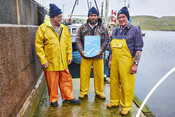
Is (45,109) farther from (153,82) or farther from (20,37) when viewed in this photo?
(153,82)

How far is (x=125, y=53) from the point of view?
2.67m

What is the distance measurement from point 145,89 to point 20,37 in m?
6.31

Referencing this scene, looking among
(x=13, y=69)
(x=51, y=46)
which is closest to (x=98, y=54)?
(x=51, y=46)

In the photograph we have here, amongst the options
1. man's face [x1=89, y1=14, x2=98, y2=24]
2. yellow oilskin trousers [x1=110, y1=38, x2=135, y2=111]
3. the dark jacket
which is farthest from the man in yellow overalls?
man's face [x1=89, y1=14, x2=98, y2=24]

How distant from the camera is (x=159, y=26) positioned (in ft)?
589

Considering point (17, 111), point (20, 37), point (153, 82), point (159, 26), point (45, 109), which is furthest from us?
point (159, 26)

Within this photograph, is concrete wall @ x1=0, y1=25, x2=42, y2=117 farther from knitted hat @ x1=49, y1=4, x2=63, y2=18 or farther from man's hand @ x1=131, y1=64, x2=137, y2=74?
man's hand @ x1=131, y1=64, x2=137, y2=74

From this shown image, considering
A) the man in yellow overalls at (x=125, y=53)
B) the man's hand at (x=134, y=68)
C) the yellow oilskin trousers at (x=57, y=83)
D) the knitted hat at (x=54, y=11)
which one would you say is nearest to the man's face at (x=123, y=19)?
the man in yellow overalls at (x=125, y=53)

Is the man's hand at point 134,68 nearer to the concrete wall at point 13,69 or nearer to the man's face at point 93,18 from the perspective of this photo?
the man's face at point 93,18

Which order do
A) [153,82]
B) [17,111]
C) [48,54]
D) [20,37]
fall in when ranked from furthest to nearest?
[153,82] < [48,54] < [20,37] < [17,111]

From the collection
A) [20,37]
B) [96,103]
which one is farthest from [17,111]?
[96,103]

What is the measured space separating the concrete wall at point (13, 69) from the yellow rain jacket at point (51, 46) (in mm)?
230

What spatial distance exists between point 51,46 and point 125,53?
1.34m

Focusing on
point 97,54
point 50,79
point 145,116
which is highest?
point 97,54
